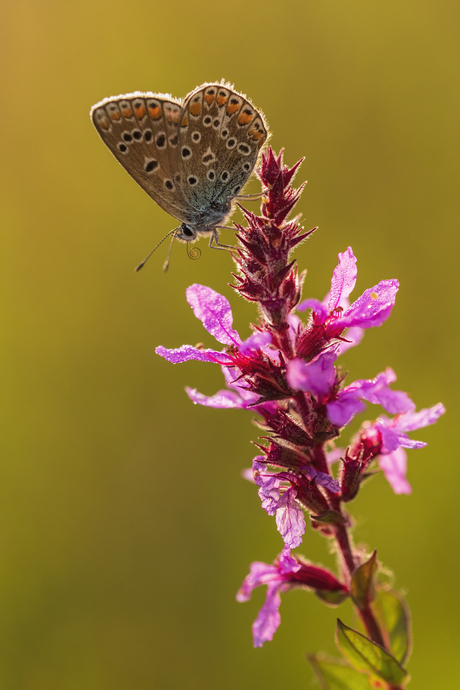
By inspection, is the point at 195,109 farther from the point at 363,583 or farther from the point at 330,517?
the point at 363,583

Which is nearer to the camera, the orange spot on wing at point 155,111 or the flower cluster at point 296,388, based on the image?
the flower cluster at point 296,388

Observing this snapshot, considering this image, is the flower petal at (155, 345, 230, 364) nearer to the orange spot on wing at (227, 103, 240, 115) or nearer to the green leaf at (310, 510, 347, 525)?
the green leaf at (310, 510, 347, 525)

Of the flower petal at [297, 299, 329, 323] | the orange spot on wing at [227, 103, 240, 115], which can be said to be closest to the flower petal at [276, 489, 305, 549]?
the flower petal at [297, 299, 329, 323]

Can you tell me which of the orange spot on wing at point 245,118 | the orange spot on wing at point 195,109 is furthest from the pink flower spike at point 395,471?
the orange spot on wing at point 195,109

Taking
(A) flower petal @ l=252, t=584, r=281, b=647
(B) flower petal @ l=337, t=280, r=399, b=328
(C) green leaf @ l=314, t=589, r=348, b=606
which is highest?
(B) flower petal @ l=337, t=280, r=399, b=328

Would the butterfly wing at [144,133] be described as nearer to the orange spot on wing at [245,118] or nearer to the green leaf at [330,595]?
the orange spot on wing at [245,118]

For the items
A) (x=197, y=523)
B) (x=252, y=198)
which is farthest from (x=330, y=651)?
(x=252, y=198)
